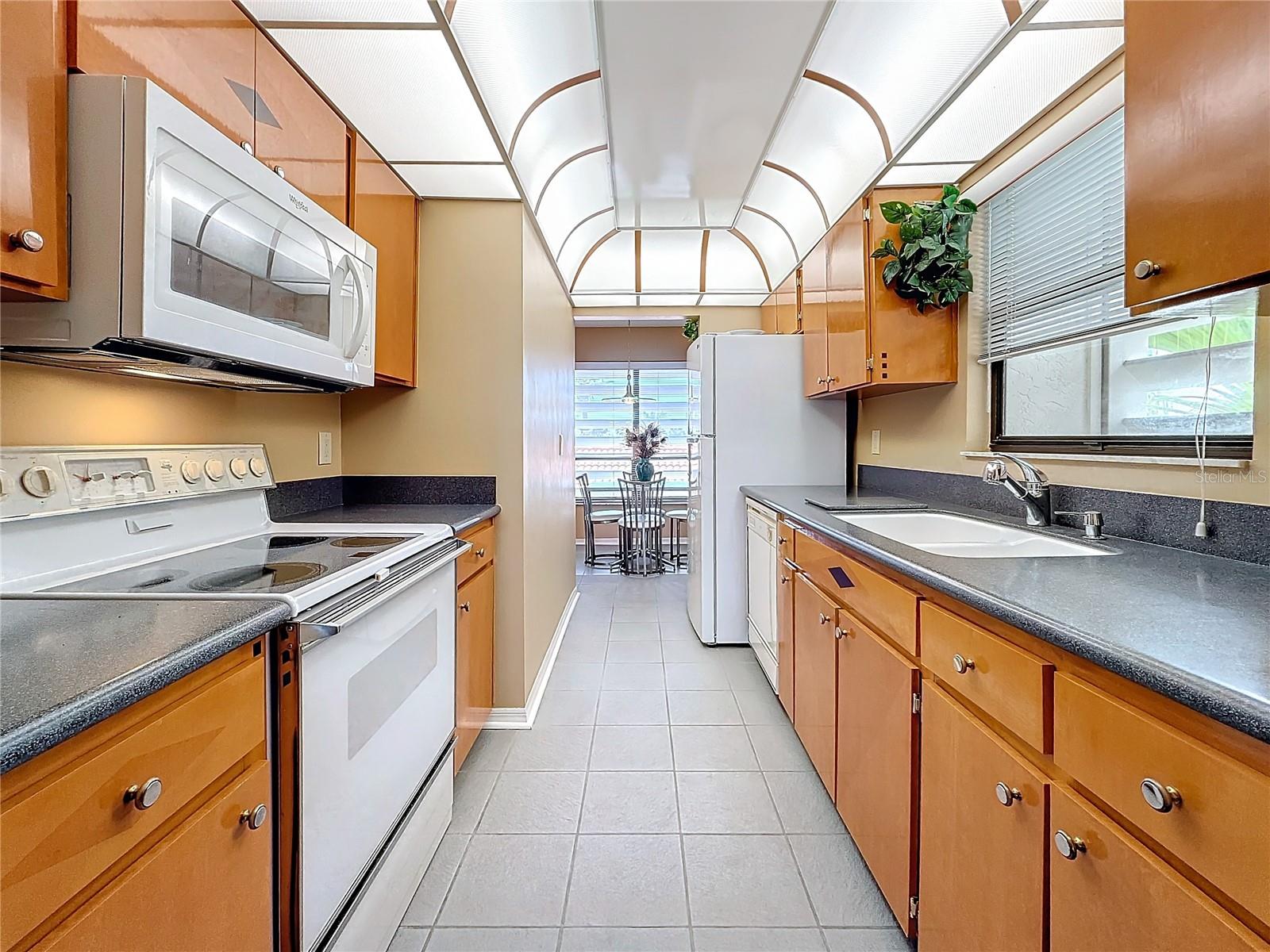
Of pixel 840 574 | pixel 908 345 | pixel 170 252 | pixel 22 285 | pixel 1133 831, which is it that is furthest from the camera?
pixel 908 345

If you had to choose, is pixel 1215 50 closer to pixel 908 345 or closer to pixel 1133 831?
pixel 1133 831

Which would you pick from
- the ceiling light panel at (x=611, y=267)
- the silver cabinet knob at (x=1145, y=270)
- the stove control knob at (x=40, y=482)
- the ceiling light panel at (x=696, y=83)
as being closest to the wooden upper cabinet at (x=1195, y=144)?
the silver cabinet knob at (x=1145, y=270)

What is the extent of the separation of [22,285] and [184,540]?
805 millimetres

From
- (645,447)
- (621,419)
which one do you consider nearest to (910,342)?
(645,447)

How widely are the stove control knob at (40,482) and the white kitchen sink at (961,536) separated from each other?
6.31ft

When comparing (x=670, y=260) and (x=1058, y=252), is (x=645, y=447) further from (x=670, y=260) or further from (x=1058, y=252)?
(x=1058, y=252)

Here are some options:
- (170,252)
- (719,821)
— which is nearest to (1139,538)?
(719,821)

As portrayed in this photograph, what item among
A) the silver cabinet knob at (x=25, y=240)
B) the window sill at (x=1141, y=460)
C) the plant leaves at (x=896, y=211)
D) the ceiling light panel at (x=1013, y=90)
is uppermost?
the ceiling light panel at (x=1013, y=90)

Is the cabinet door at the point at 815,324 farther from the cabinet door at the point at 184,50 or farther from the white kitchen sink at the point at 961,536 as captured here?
the cabinet door at the point at 184,50

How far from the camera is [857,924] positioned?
1542mm

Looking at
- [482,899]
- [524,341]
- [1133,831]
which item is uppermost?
[524,341]

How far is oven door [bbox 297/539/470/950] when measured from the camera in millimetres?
1152

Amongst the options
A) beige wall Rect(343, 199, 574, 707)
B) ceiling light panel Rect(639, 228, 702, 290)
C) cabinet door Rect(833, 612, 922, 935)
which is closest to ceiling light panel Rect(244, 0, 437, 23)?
beige wall Rect(343, 199, 574, 707)

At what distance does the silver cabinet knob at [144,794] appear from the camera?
743 millimetres
